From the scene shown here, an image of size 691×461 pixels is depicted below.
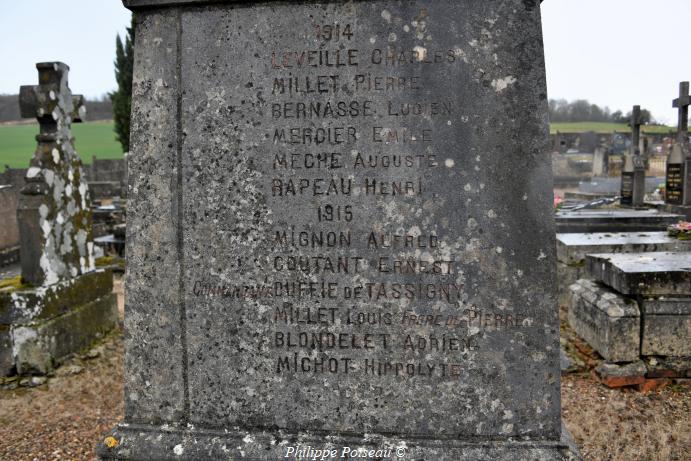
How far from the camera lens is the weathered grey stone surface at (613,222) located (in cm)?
930

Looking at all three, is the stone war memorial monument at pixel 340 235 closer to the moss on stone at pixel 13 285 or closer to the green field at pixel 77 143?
the moss on stone at pixel 13 285

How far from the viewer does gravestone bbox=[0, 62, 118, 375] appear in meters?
5.02

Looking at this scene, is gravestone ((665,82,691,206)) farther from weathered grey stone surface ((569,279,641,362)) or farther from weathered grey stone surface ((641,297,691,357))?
weathered grey stone surface ((641,297,691,357))

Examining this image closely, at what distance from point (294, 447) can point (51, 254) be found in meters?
4.34

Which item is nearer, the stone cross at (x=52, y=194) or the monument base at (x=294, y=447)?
the monument base at (x=294, y=447)

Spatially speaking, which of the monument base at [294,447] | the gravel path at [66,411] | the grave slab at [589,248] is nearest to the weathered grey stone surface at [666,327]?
the grave slab at [589,248]

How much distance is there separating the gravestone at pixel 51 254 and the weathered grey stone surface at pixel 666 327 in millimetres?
5945

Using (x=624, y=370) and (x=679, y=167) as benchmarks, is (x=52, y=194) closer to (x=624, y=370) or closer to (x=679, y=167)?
(x=624, y=370)

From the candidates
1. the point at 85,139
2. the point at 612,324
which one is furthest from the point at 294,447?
A: the point at 85,139

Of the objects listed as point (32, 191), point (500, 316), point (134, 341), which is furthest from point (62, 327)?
point (500, 316)

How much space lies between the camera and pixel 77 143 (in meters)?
49.4

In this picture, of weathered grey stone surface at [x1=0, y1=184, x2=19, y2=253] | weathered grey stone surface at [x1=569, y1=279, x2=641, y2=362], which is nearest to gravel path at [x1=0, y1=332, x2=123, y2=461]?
weathered grey stone surface at [x1=569, y1=279, x2=641, y2=362]

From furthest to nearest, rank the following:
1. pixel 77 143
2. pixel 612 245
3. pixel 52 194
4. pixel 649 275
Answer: pixel 77 143
pixel 612 245
pixel 52 194
pixel 649 275

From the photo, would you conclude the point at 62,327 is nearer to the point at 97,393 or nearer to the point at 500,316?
the point at 97,393
